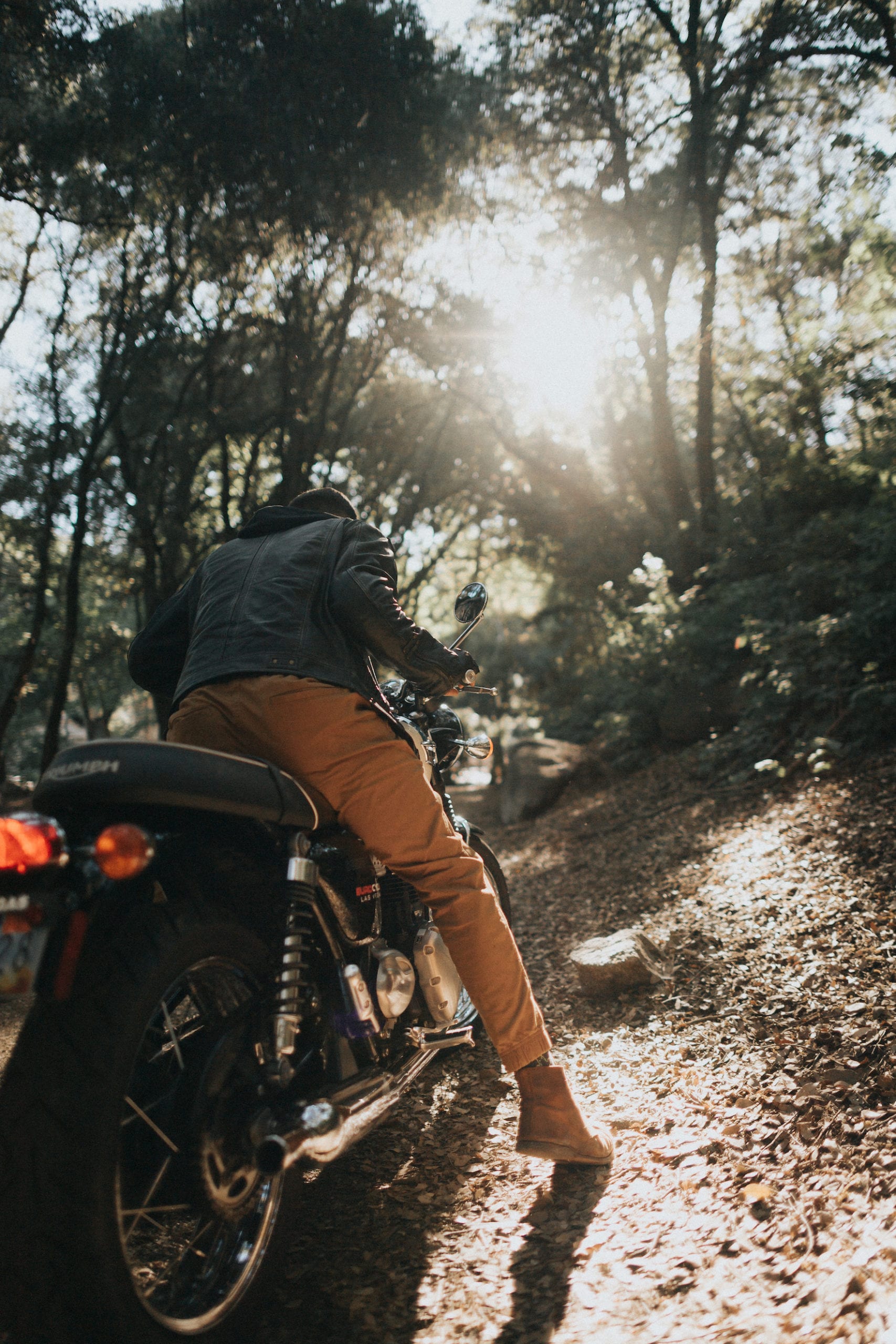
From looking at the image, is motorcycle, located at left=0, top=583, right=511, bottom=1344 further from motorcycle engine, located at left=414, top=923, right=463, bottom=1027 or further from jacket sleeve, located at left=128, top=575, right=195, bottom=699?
jacket sleeve, located at left=128, top=575, right=195, bottom=699

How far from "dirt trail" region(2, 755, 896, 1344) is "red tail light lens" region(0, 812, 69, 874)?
Answer: 1313 millimetres

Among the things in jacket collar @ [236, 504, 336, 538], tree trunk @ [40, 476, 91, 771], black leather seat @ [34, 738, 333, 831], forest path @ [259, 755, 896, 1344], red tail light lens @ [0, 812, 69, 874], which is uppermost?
tree trunk @ [40, 476, 91, 771]

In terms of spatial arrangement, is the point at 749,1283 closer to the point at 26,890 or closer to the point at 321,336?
the point at 26,890

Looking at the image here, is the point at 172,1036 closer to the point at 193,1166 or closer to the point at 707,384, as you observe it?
the point at 193,1166

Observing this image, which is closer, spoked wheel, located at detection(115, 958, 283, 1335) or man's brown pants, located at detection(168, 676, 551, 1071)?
spoked wheel, located at detection(115, 958, 283, 1335)

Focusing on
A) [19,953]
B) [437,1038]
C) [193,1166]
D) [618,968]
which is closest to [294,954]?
[193,1166]

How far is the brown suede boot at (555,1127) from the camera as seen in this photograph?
251 cm

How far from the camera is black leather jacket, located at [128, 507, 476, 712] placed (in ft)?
7.88

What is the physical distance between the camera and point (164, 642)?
9.83 feet

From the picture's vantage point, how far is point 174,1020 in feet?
6.53

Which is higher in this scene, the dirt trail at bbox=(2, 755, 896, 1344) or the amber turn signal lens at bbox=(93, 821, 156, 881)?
the amber turn signal lens at bbox=(93, 821, 156, 881)

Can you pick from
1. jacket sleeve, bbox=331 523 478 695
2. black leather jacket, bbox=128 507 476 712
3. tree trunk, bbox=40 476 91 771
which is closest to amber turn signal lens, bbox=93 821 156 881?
black leather jacket, bbox=128 507 476 712

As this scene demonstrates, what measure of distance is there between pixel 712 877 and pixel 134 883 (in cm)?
431

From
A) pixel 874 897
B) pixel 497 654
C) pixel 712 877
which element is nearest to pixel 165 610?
pixel 874 897
